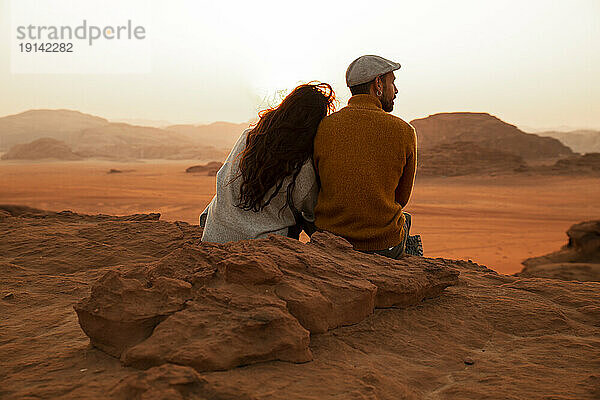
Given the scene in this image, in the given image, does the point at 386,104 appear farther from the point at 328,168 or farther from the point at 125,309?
the point at 125,309

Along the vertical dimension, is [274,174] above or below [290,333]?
above

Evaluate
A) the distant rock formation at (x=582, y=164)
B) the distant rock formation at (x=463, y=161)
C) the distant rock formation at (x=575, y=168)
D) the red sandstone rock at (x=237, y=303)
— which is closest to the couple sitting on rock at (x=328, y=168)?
the red sandstone rock at (x=237, y=303)

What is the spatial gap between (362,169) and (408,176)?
404 millimetres

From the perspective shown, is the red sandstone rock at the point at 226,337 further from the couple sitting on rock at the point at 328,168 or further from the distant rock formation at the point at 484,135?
the distant rock formation at the point at 484,135

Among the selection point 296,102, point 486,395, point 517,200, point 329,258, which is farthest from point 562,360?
point 517,200

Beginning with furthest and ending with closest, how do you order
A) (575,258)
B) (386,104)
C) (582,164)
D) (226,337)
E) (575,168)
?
(582,164)
(575,168)
(575,258)
(386,104)
(226,337)

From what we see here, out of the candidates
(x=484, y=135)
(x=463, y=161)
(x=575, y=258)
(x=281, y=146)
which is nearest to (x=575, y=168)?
(x=463, y=161)

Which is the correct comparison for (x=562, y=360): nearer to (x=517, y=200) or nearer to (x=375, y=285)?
(x=375, y=285)

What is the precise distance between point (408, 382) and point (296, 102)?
1.79 metres

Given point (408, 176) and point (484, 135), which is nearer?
point (408, 176)

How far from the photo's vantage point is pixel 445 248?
24.5ft

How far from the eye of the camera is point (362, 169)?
2797 millimetres

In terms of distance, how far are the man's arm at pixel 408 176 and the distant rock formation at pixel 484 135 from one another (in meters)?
26.9

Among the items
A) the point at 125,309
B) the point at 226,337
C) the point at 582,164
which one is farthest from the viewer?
the point at 582,164
